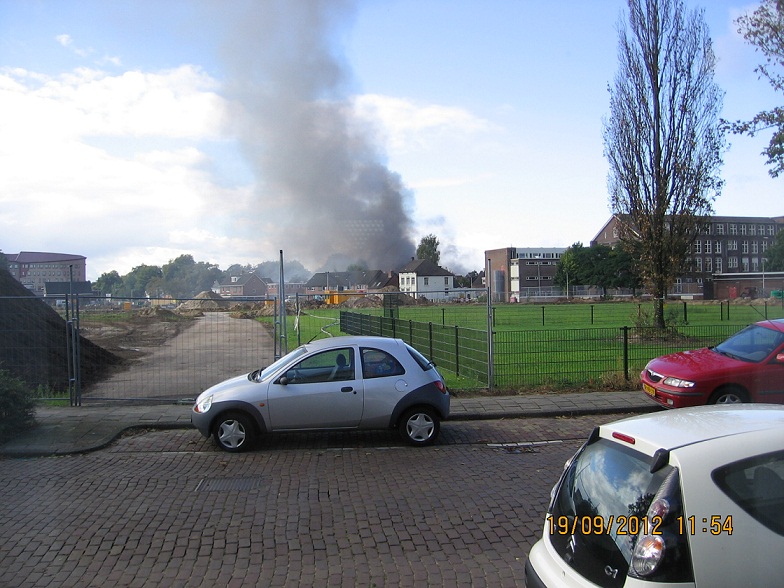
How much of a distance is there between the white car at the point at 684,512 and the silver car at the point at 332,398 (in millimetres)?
5260

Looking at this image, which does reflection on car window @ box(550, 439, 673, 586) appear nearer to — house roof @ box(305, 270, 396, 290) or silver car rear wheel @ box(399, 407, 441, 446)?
silver car rear wheel @ box(399, 407, 441, 446)

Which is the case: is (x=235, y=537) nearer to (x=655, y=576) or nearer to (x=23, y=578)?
(x=23, y=578)

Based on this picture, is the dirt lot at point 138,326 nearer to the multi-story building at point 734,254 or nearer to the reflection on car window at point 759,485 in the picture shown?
the reflection on car window at point 759,485

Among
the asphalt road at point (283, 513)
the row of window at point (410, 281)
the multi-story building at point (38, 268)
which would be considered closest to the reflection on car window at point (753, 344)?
the asphalt road at point (283, 513)

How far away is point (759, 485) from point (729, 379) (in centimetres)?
766

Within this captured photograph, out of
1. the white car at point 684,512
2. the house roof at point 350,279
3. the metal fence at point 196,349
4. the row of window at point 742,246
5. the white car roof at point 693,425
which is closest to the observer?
the white car at point 684,512

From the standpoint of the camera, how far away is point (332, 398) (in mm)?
8242

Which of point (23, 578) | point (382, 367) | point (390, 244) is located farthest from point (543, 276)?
point (23, 578)

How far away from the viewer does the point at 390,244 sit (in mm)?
69188

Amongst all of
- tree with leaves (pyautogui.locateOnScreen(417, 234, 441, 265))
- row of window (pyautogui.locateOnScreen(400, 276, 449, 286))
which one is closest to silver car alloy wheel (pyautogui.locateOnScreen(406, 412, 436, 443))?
row of window (pyautogui.locateOnScreen(400, 276, 449, 286))

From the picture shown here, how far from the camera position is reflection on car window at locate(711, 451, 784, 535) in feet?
8.69

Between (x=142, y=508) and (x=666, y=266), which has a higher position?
(x=666, y=266)

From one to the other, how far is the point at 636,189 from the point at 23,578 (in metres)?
23.4

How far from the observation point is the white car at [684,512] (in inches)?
101
